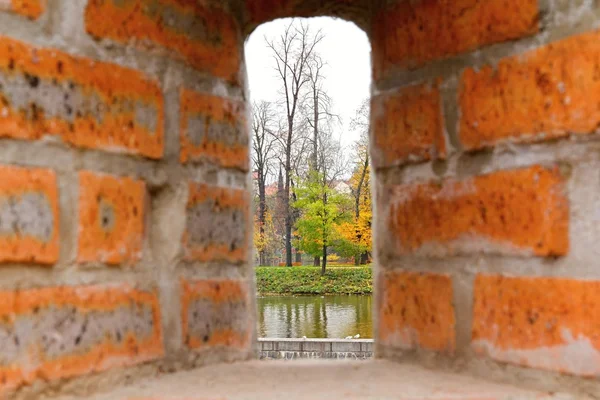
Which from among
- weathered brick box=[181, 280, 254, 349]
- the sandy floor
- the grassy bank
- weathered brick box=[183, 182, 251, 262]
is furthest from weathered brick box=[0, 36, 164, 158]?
the grassy bank

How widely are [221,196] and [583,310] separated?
2.19 feet

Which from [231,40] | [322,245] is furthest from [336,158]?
[231,40]

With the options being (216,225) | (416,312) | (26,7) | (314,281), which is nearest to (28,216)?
(26,7)

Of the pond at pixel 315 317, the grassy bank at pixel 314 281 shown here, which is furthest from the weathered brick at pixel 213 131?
the grassy bank at pixel 314 281

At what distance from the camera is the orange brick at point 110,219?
0.84 m

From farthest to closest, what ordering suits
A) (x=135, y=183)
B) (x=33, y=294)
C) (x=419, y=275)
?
(x=419, y=275) < (x=135, y=183) < (x=33, y=294)

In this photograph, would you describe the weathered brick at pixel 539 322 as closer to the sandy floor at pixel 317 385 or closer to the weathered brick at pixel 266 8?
the sandy floor at pixel 317 385

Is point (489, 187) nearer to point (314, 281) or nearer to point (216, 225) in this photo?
point (216, 225)

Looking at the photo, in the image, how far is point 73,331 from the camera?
81cm

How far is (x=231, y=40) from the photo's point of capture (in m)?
1.17

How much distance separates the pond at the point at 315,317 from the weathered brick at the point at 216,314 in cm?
872

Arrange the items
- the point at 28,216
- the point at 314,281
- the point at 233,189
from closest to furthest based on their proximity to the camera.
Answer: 1. the point at 28,216
2. the point at 233,189
3. the point at 314,281

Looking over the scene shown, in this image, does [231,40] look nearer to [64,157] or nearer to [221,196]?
[221,196]

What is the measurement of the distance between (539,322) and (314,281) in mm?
15513
